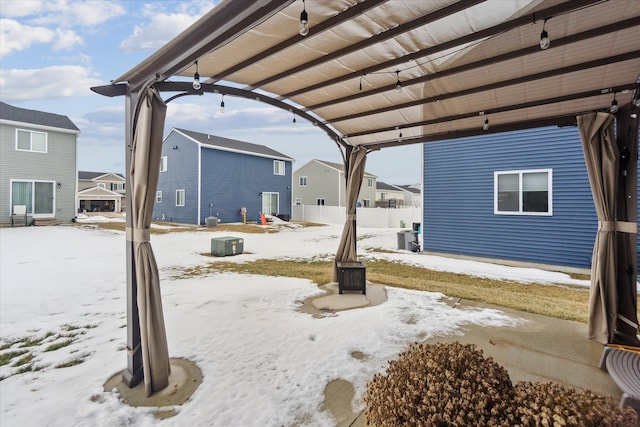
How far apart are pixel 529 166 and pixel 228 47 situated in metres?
8.30

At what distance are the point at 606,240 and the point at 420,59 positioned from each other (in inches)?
121

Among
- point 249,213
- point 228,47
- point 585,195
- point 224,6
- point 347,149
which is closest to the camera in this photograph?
point 224,6

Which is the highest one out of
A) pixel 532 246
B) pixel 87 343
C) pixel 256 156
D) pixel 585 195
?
pixel 256 156

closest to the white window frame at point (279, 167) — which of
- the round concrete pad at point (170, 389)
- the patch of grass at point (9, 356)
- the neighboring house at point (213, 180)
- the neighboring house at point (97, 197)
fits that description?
the neighboring house at point (213, 180)

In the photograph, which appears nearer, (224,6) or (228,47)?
(224,6)

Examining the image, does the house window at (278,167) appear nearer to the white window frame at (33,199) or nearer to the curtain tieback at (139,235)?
the white window frame at (33,199)

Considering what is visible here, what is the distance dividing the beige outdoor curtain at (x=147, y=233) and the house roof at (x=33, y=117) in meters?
18.4

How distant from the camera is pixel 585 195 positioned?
7344 mm

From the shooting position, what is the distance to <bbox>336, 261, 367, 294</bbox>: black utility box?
5.36m

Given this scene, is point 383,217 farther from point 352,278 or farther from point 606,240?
point 606,240

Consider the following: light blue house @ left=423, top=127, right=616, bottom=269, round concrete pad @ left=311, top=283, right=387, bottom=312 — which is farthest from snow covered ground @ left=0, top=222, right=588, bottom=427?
light blue house @ left=423, top=127, right=616, bottom=269

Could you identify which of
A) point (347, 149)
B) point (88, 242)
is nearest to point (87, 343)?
point (347, 149)

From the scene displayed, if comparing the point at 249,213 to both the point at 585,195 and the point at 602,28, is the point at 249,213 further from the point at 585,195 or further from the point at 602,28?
the point at 602,28

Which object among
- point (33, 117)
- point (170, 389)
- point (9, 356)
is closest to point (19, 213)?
point (33, 117)
